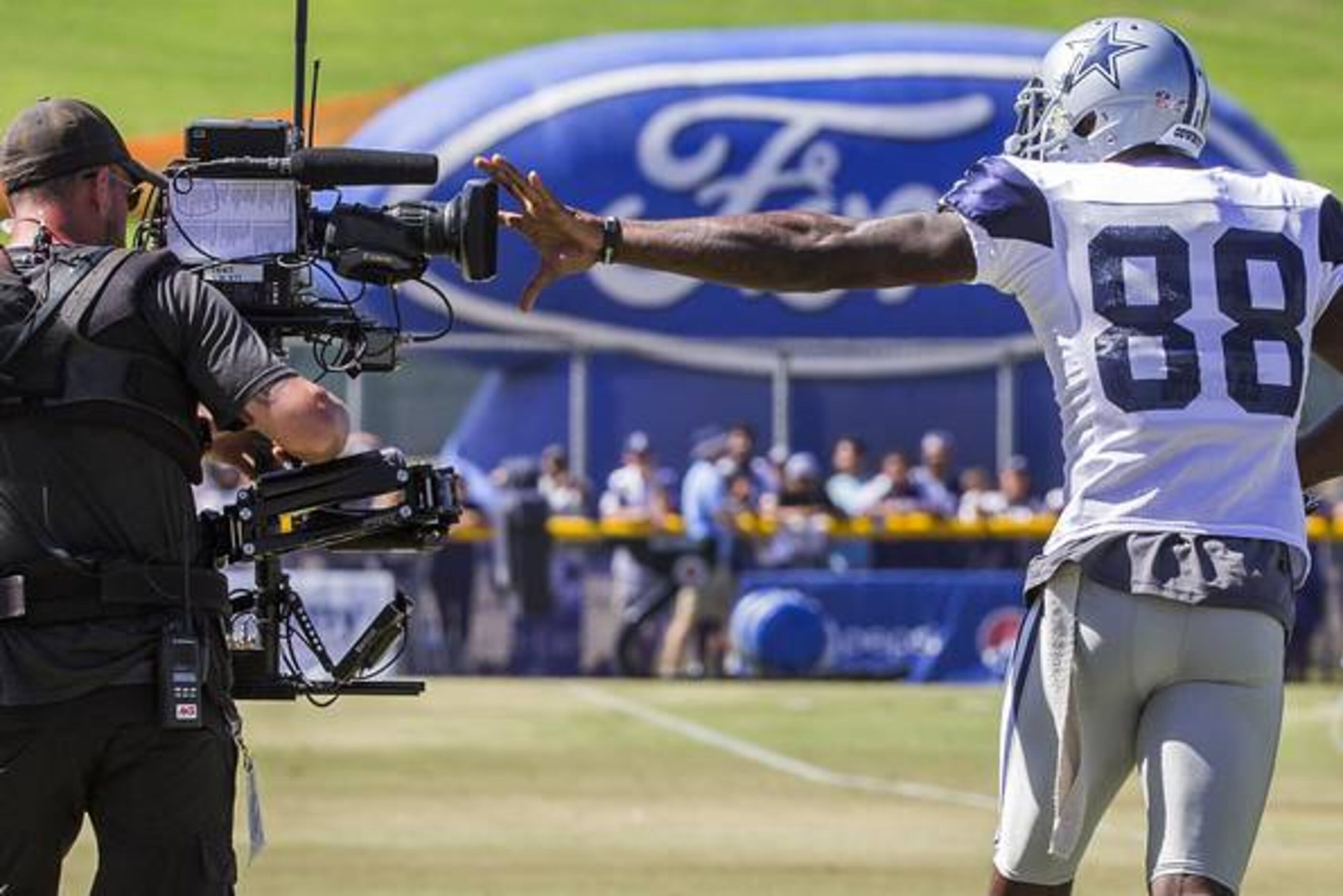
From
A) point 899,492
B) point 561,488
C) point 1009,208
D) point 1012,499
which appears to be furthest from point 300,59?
point 1012,499

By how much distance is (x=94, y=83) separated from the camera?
49000 mm

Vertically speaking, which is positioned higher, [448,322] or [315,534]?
A: [448,322]

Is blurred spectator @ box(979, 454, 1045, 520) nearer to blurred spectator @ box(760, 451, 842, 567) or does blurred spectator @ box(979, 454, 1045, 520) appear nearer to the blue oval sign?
blurred spectator @ box(760, 451, 842, 567)

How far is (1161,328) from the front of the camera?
19.9 ft

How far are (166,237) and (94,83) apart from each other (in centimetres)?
4375

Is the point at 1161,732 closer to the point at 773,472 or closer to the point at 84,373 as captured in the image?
the point at 84,373

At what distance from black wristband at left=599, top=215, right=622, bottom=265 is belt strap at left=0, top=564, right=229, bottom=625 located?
3.64ft

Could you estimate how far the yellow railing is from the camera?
2491 cm

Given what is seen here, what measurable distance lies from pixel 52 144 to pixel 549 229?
998 millimetres

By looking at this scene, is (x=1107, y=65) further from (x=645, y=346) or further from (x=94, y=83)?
(x=94, y=83)

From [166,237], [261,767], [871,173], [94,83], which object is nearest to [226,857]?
[166,237]

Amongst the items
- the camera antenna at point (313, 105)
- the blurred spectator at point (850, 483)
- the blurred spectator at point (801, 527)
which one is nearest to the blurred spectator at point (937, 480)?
the blurred spectator at point (850, 483)

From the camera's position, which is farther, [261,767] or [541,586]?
[541,586]

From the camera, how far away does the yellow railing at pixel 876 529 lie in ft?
81.7
